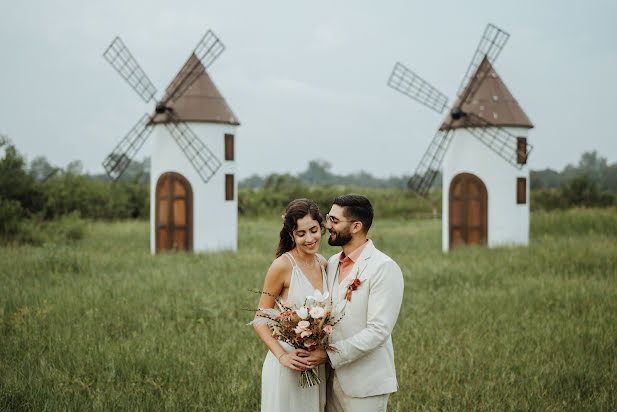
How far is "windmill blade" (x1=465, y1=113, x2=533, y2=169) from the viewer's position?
15016mm

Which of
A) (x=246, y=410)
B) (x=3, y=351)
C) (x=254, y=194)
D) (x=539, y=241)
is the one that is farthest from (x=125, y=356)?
(x=254, y=194)

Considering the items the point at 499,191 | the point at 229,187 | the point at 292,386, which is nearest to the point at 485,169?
the point at 499,191

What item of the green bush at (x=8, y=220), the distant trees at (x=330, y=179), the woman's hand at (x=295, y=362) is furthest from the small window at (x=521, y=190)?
the distant trees at (x=330, y=179)

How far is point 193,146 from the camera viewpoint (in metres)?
14.7

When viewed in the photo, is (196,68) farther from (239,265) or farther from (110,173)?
(239,265)

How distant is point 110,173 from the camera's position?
15844 millimetres

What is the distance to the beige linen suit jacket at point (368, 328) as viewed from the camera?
9.43 ft

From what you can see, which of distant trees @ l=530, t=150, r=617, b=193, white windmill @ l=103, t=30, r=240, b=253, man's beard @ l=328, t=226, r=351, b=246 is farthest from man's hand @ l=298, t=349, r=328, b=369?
distant trees @ l=530, t=150, r=617, b=193

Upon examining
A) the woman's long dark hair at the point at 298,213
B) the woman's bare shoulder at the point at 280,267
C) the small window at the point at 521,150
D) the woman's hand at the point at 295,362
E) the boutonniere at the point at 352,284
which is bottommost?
the woman's hand at the point at 295,362

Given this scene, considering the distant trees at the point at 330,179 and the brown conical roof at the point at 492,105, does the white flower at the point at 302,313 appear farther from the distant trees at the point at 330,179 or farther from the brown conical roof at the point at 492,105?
the distant trees at the point at 330,179

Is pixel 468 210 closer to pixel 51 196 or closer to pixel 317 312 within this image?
pixel 317 312

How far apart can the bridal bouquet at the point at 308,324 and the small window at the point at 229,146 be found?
12.7m

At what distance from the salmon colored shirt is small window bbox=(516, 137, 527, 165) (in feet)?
42.9

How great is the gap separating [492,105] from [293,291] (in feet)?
45.3
